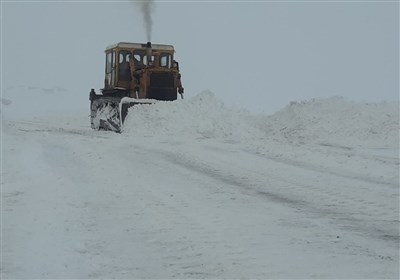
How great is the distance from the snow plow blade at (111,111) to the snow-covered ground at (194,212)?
18.6 ft

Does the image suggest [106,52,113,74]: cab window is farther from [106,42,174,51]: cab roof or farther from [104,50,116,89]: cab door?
[106,42,174,51]: cab roof

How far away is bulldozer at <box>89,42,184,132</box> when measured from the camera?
2094 cm

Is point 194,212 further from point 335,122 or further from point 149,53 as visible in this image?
point 149,53

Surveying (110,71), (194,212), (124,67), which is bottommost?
(194,212)

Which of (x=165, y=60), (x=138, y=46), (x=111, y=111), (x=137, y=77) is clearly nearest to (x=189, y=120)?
(x=111, y=111)

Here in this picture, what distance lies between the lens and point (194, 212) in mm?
6211

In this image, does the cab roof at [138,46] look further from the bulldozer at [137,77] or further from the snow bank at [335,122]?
the snow bank at [335,122]

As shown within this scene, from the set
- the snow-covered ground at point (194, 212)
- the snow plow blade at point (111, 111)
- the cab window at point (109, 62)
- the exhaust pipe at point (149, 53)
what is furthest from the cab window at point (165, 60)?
the snow-covered ground at point (194, 212)

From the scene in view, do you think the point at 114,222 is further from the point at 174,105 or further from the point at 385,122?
the point at 385,122

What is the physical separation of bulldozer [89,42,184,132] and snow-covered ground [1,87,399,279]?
765 centimetres

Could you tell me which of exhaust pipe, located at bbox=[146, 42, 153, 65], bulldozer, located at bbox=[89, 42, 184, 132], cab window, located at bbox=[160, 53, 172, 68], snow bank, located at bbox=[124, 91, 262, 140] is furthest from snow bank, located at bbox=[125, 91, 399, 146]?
exhaust pipe, located at bbox=[146, 42, 153, 65]

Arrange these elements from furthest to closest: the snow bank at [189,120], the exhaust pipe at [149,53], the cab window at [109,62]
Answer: the cab window at [109,62], the exhaust pipe at [149,53], the snow bank at [189,120]

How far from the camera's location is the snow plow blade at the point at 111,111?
750 inches

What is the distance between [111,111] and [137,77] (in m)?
1.97
